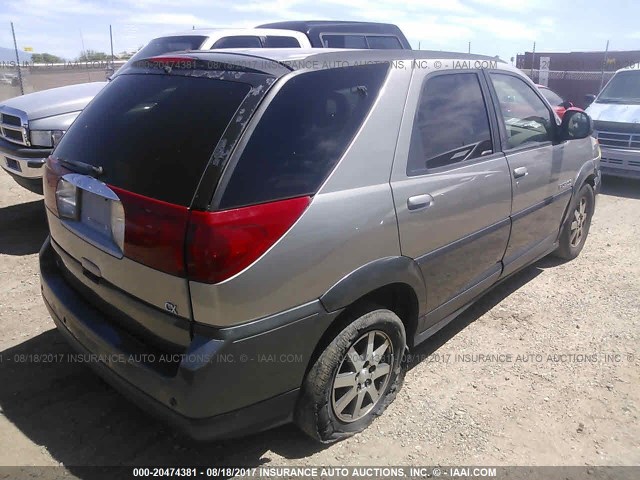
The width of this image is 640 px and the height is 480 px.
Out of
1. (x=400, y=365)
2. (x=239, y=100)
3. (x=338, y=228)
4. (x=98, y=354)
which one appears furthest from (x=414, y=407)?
(x=239, y=100)

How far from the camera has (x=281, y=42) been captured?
709cm

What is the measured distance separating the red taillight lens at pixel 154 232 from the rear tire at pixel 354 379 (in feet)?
2.72

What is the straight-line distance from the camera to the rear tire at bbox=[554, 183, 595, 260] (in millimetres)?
4789

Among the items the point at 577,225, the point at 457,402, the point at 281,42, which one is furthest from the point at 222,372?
the point at 281,42

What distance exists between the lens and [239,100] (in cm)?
221

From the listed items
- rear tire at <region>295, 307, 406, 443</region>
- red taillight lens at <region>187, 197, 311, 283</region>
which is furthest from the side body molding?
red taillight lens at <region>187, 197, 311, 283</region>

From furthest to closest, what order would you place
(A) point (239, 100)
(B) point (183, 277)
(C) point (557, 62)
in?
(C) point (557, 62), (A) point (239, 100), (B) point (183, 277)

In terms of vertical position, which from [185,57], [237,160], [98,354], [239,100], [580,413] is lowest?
[580,413]

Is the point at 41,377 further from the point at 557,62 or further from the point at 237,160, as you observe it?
the point at 557,62

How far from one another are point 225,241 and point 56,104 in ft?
14.6

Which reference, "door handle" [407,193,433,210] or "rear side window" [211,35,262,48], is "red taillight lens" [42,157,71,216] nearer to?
"door handle" [407,193,433,210]

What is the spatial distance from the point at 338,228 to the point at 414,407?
131cm

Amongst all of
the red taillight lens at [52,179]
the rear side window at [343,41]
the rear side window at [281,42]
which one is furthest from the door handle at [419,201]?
the rear side window at [343,41]

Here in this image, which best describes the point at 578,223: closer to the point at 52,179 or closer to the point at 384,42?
the point at 52,179
